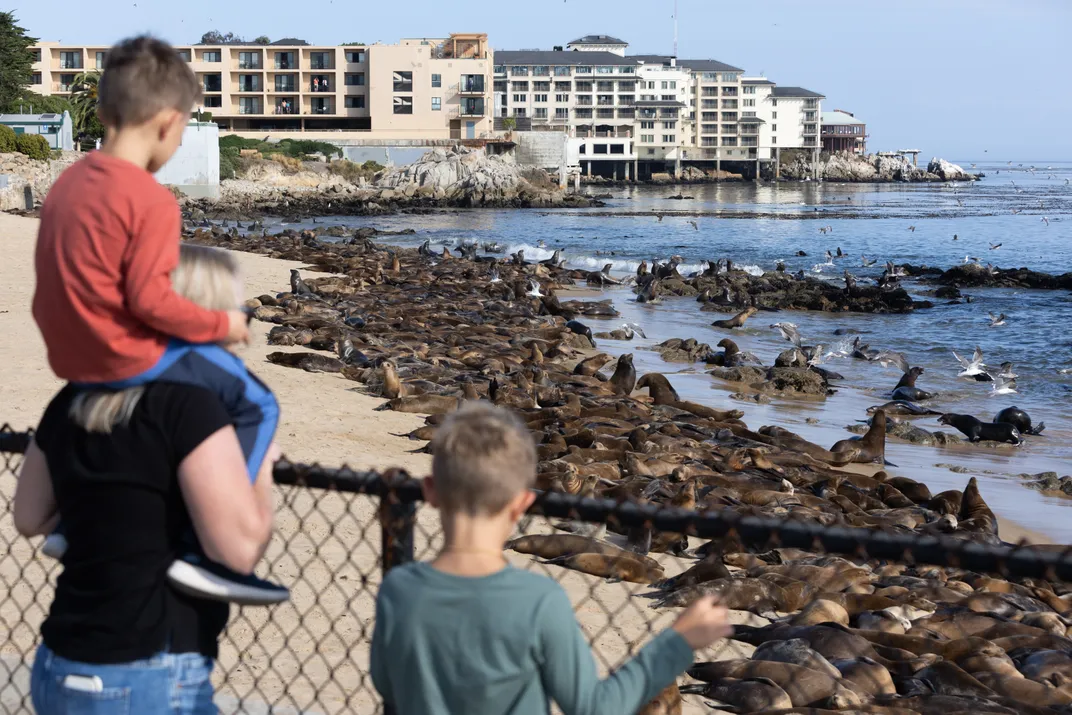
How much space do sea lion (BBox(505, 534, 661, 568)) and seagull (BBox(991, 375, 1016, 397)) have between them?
14585mm

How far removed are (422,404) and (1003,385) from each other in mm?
11990

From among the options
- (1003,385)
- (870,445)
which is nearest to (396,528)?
(870,445)

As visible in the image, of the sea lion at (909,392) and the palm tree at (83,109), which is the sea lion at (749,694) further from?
the palm tree at (83,109)

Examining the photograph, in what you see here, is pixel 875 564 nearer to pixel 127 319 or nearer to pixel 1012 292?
pixel 127 319

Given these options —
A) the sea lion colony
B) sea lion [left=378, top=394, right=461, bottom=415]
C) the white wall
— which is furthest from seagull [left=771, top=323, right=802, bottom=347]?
the white wall

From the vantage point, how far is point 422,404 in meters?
13.9

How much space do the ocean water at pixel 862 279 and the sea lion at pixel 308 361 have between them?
18.6 ft

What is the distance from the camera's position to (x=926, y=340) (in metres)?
28.0

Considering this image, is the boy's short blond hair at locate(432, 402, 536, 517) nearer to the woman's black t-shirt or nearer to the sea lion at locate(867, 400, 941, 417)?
the woman's black t-shirt

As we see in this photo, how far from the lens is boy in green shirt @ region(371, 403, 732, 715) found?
2.52m

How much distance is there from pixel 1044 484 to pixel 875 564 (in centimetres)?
572

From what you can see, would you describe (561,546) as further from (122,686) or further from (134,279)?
(134,279)

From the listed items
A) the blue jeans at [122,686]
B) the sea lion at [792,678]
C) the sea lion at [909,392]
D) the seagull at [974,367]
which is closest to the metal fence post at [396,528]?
the blue jeans at [122,686]

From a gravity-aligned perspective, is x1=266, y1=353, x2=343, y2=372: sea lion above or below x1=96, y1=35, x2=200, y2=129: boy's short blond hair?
below
